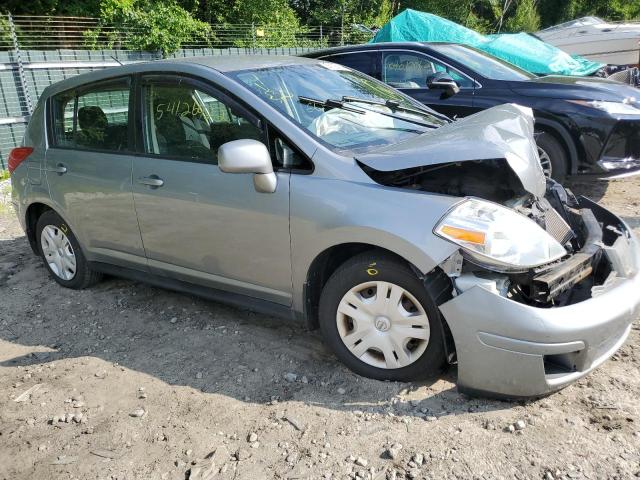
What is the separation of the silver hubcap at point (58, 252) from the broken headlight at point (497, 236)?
3216mm

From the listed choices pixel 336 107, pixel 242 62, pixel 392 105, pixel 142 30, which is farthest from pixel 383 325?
pixel 142 30

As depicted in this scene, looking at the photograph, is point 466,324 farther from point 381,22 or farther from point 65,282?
point 381,22

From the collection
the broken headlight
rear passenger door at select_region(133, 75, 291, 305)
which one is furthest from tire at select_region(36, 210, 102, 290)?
the broken headlight

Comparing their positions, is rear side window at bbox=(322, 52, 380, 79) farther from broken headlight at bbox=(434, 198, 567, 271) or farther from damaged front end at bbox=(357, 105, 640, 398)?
broken headlight at bbox=(434, 198, 567, 271)

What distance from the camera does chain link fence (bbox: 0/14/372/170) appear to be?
29.7ft

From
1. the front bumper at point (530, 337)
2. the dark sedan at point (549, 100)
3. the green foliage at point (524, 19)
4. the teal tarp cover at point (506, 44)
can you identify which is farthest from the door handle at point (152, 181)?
the green foliage at point (524, 19)

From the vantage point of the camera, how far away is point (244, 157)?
2953mm

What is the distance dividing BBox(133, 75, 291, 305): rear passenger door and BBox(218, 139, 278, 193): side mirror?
0.51 ft

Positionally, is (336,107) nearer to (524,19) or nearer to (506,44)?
(506,44)

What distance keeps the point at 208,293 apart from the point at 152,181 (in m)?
0.81

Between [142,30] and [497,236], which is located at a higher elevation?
[142,30]

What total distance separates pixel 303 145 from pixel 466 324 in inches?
50.5

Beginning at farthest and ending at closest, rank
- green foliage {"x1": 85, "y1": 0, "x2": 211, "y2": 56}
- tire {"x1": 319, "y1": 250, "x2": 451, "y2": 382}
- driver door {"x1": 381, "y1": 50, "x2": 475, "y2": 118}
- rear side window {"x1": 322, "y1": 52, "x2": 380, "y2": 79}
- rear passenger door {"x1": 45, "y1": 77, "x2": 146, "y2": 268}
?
green foliage {"x1": 85, "y1": 0, "x2": 211, "y2": 56}
rear side window {"x1": 322, "y1": 52, "x2": 380, "y2": 79}
driver door {"x1": 381, "y1": 50, "x2": 475, "y2": 118}
rear passenger door {"x1": 45, "y1": 77, "x2": 146, "y2": 268}
tire {"x1": 319, "y1": 250, "x2": 451, "y2": 382}

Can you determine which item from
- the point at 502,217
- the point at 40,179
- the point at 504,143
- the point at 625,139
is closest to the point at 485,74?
the point at 625,139
